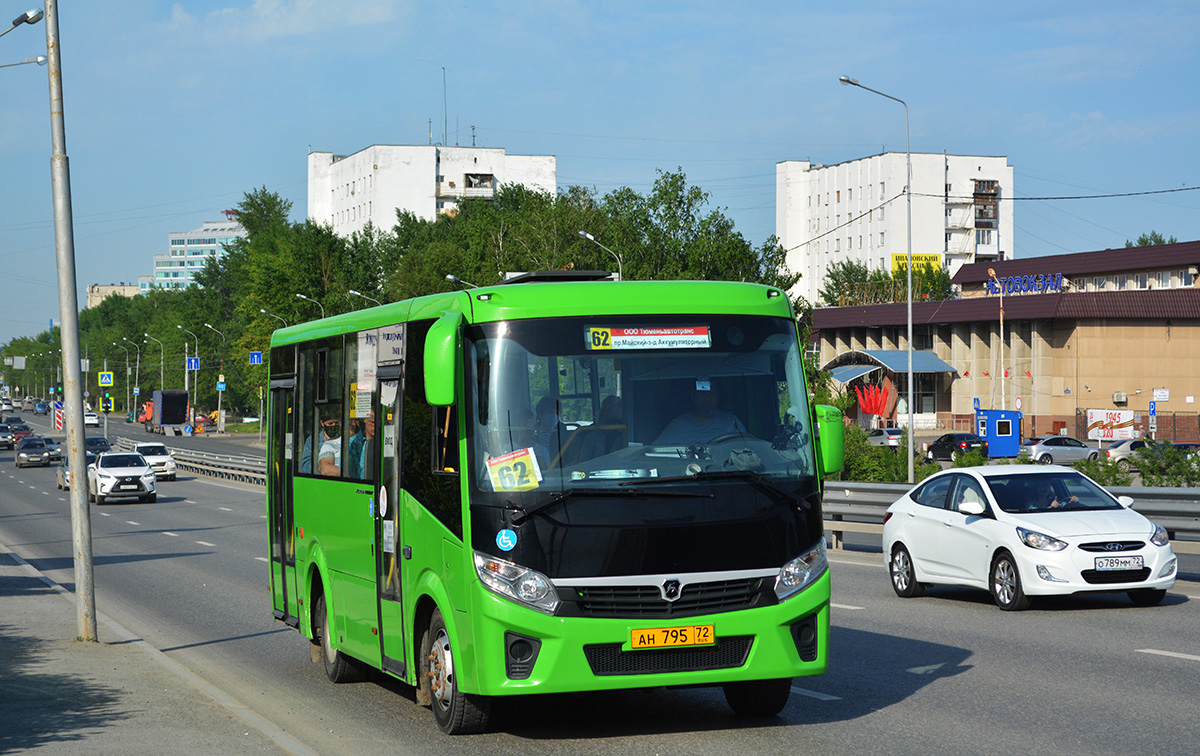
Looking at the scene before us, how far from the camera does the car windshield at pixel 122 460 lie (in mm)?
41688

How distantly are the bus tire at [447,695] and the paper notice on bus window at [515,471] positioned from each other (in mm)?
964

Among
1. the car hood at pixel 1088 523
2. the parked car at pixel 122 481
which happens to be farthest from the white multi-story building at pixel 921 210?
the car hood at pixel 1088 523

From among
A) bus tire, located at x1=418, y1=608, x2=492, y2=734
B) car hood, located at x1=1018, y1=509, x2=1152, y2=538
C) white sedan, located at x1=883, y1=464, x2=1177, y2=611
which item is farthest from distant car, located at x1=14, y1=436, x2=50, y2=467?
bus tire, located at x1=418, y1=608, x2=492, y2=734

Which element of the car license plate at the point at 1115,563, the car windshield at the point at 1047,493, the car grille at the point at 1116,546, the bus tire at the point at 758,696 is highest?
the car windshield at the point at 1047,493

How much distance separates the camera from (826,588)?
7848mm

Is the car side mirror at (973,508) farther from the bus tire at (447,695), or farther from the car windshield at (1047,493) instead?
the bus tire at (447,695)

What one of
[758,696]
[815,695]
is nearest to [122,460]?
[815,695]

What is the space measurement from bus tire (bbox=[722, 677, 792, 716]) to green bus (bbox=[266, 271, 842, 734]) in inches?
0.7

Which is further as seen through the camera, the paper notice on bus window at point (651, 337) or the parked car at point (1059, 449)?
the parked car at point (1059, 449)

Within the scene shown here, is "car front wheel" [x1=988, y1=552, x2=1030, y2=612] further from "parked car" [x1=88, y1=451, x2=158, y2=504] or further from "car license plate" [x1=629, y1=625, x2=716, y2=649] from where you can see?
"parked car" [x1=88, y1=451, x2=158, y2=504]

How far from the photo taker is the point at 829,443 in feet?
26.5

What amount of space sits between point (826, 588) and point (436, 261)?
8146cm

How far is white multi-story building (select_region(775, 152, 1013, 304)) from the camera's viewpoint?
118312mm

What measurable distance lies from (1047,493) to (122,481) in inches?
1281
